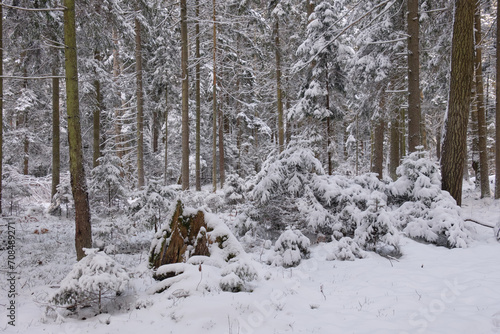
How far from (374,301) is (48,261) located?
759 cm

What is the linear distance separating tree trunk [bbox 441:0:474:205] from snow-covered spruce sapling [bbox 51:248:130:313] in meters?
9.07

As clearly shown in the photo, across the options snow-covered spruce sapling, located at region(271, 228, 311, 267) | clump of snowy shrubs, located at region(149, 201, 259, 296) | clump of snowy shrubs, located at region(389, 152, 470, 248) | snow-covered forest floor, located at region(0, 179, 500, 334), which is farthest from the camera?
clump of snowy shrubs, located at region(389, 152, 470, 248)

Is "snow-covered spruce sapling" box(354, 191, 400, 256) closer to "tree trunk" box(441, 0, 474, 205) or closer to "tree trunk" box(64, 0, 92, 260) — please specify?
"tree trunk" box(441, 0, 474, 205)

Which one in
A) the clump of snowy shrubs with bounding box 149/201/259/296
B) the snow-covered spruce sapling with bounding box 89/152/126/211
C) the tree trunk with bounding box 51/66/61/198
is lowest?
the clump of snowy shrubs with bounding box 149/201/259/296

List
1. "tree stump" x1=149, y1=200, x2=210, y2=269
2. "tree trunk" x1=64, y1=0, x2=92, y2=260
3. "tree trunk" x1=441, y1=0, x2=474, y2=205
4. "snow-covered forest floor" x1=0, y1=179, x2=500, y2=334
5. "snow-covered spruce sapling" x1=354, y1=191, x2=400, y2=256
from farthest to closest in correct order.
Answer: "tree trunk" x1=441, y1=0, x2=474, y2=205 < "snow-covered spruce sapling" x1=354, y1=191, x2=400, y2=256 < "tree trunk" x1=64, y1=0, x2=92, y2=260 < "tree stump" x1=149, y1=200, x2=210, y2=269 < "snow-covered forest floor" x1=0, y1=179, x2=500, y2=334

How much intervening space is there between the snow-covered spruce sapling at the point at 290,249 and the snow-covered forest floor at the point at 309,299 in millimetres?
186

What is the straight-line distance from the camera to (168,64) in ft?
66.8

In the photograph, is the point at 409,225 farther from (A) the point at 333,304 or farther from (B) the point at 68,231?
(B) the point at 68,231

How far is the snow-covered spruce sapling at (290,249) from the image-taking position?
265 inches

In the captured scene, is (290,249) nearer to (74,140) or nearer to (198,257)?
(198,257)

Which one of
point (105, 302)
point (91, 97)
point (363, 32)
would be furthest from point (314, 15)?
point (105, 302)

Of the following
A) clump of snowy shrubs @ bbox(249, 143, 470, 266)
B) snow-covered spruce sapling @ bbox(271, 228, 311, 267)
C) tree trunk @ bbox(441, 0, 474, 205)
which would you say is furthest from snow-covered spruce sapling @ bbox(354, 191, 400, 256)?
tree trunk @ bbox(441, 0, 474, 205)

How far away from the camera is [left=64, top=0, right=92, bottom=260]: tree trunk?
6316mm

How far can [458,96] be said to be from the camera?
325 inches
